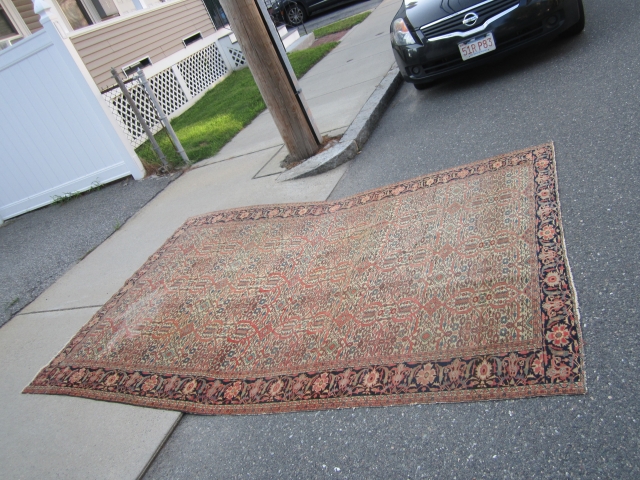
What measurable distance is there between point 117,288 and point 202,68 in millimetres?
8342

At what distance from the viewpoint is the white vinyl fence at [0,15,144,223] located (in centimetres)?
622

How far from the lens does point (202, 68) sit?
11.5 metres

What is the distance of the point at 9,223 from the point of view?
7.50 metres

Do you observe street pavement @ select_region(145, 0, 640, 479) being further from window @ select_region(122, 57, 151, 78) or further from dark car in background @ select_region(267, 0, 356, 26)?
dark car in background @ select_region(267, 0, 356, 26)

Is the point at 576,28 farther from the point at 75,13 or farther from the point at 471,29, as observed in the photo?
the point at 75,13

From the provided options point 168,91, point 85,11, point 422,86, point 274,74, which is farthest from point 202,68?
point 274,74

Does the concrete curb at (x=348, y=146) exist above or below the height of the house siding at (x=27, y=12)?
below

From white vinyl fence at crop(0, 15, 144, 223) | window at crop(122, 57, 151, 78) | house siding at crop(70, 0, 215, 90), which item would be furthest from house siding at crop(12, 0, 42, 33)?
white vinyl fence at crop(0, 15, 144, 223)

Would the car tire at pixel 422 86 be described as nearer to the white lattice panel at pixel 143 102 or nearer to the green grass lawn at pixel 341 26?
the white lattice panel at pixel 143 102

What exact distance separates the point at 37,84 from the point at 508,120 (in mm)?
5798

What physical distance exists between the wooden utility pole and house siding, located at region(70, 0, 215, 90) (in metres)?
3.58

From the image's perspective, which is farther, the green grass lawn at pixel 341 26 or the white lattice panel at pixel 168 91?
the green grass lawn at pixel 341 26

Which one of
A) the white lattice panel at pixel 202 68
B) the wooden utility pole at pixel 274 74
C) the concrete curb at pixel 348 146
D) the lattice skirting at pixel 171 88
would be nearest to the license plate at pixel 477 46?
the concrete curb at pixel 348 146

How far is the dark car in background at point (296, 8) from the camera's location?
1641 centimetres
